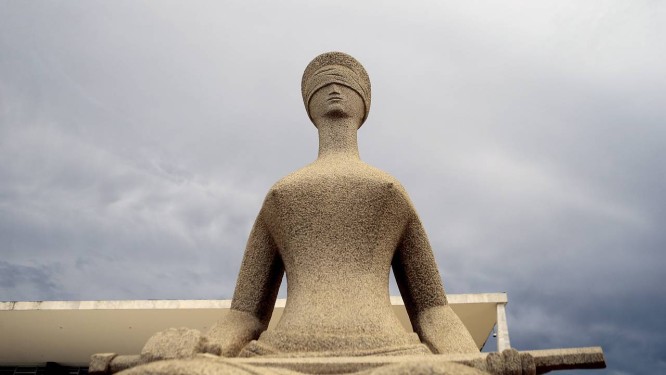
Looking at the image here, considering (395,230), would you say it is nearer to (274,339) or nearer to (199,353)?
(274,339)

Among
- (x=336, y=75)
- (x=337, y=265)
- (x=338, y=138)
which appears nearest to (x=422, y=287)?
(x=337, y=265)

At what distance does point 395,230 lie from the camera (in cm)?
393

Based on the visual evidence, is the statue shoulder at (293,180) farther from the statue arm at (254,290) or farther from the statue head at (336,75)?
the statue head at (336,75)

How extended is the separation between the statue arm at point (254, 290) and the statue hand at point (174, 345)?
80cm

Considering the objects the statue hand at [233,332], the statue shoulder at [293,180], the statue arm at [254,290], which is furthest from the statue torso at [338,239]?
the statue hand at [233,332]

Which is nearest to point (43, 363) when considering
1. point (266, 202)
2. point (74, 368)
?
point (74, 368)

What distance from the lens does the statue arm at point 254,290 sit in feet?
12.0

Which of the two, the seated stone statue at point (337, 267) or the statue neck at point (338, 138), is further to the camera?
the statue neck at point (338, 138)

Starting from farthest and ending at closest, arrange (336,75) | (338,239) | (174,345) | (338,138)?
(336,75) → (338,138) → (338,239) → (174,345)


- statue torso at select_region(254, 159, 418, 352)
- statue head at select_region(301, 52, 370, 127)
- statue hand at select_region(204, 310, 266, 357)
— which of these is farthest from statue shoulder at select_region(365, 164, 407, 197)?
statue hand at select_region(204, 310, 266, 357)

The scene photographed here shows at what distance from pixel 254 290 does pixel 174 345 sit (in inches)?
54.1

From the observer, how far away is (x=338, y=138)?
14.5 feet

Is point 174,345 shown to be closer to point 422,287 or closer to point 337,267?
point 337,267

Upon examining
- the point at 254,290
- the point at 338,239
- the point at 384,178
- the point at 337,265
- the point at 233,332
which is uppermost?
the point at 384,178
